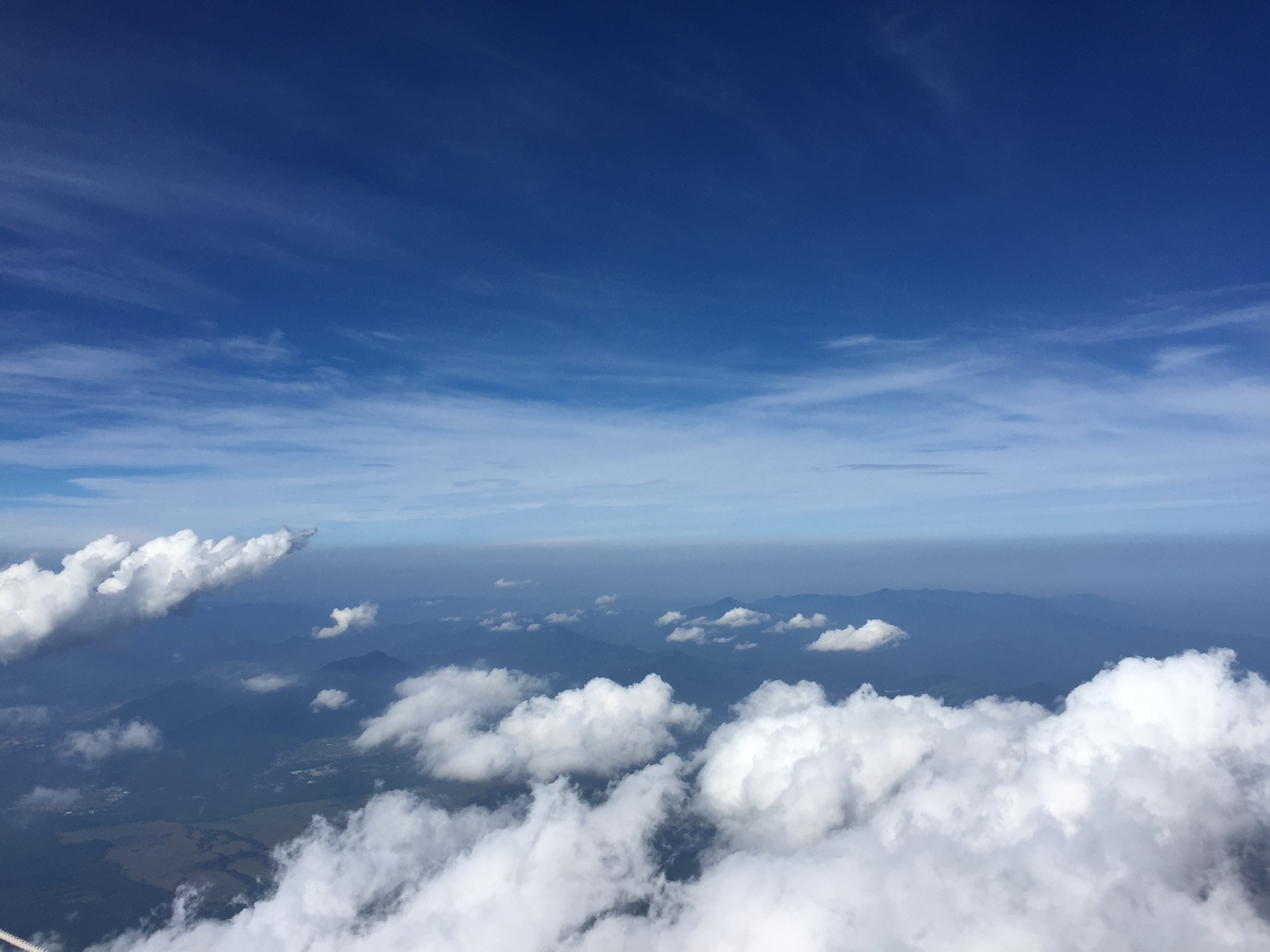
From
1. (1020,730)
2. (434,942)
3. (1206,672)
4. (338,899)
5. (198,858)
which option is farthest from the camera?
(198,858)

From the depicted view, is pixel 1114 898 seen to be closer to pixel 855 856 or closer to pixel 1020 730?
pixel 855 856

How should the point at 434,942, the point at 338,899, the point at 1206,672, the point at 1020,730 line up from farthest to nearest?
1. the point at 338,899
2. the point at 1020,730
3. the point at 434,942
4. the point at 1206,672

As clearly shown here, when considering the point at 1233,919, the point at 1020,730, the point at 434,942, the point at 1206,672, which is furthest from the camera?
the point at 1020,730

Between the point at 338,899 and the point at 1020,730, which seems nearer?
the point at 1020,730

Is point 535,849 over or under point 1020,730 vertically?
under

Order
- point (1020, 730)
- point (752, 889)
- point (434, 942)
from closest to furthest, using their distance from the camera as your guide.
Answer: point (752, 889), point (434, 942), point (1020, 730)

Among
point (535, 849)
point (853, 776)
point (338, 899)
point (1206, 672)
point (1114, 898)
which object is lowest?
point (338, 899)

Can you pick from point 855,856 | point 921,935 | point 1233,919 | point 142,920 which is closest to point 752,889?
point 855,856

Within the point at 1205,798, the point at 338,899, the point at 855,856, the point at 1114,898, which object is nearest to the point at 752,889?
the point at 855,856

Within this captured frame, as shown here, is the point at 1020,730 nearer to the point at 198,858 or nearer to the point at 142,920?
the point at 142,920
